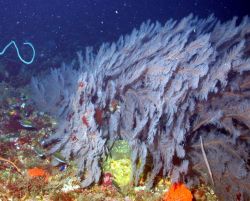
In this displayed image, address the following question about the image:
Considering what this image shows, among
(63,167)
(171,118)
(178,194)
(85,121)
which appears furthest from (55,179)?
(171,118)

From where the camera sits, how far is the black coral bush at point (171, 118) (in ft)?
14.6

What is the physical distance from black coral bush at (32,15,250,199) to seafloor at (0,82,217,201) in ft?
0.56

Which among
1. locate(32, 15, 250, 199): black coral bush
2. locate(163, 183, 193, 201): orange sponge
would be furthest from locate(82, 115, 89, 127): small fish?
locate(163, 183, 193, 201): orange sponge

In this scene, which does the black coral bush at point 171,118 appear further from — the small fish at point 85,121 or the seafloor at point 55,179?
the seafloor at point 55,179

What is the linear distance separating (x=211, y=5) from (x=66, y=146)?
56.3m

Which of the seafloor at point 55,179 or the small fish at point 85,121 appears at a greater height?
the small fish at point 85,121

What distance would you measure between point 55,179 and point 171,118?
206 centimetres

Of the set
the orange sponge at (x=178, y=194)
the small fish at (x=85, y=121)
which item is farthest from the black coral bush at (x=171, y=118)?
the orange sponge at (x=178, y=194)

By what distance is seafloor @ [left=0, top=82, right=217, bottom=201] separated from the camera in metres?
4.04

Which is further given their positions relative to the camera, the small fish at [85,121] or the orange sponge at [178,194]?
the small fish at [85,121]

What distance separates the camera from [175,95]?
14.8 feet

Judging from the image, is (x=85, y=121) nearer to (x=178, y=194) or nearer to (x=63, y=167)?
(x=63, y=167)

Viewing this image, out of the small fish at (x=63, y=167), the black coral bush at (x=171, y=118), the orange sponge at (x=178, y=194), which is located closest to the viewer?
the orange sponge at (x=178, y=194)

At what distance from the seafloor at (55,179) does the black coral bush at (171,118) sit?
172 mm
